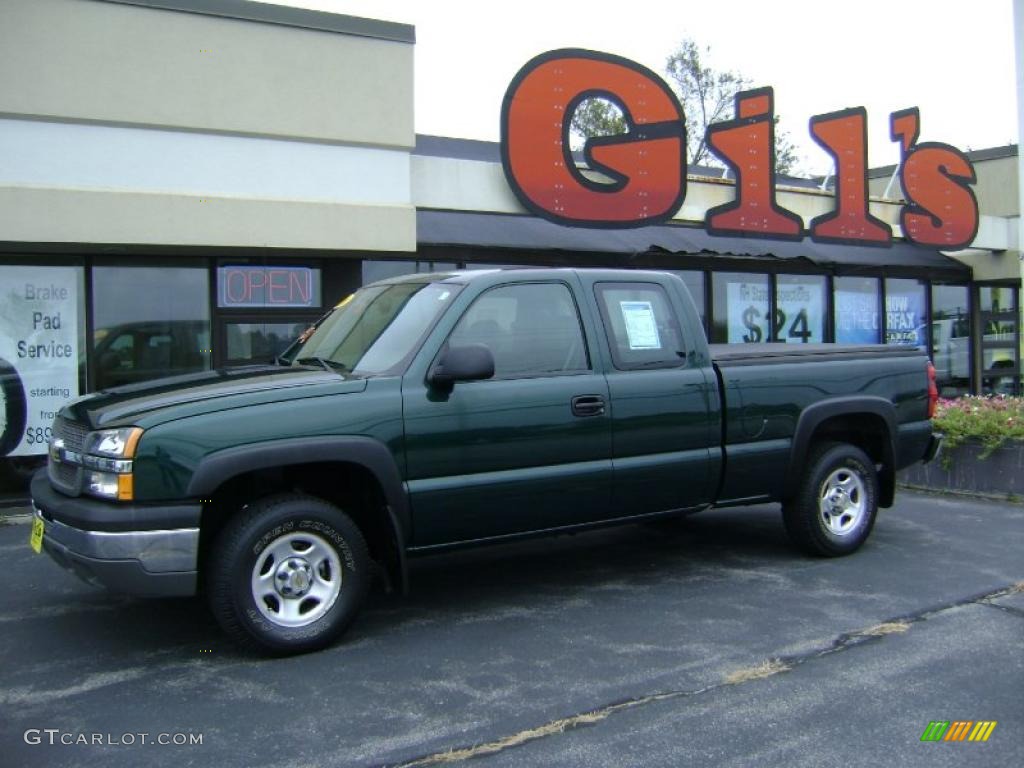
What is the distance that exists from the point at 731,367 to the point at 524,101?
6.10 meters

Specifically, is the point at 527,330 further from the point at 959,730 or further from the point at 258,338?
the point at 258,338

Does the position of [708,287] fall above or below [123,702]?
above

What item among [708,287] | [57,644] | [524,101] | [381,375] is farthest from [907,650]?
[708,287]

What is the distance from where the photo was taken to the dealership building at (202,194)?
845cm

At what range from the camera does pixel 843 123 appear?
13906mm

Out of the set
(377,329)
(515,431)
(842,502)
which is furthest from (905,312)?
(377,329)

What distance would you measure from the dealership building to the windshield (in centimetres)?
382

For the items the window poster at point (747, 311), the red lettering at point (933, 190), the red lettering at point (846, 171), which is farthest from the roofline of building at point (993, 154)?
the window poster at point (747, 311)

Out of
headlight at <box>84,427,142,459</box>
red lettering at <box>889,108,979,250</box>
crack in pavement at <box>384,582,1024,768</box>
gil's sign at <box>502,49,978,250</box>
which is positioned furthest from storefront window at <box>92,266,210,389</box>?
red lettering at <box>889,108,979,250</box>

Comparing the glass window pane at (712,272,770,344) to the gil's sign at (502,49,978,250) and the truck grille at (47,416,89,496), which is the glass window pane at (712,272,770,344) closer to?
the gil's sign at (502,49,978,250)

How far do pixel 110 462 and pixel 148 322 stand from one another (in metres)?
5.79

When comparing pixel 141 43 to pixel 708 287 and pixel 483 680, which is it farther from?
pixel 708 287

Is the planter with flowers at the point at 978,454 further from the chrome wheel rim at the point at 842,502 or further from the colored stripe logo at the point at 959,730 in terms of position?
the colored stripe logo at the point at 959,730

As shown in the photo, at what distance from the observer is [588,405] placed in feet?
17.1
